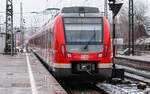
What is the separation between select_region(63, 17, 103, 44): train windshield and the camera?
12.3 metres

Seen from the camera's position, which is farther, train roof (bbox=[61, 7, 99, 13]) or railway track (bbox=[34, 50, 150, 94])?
train roof (bbox=[61, 7, 99, 13])

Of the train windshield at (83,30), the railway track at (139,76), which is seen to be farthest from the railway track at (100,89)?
the railway track at (139,76)

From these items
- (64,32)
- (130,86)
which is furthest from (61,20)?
(130,86)

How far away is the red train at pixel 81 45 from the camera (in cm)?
1201

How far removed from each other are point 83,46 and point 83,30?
0.69m

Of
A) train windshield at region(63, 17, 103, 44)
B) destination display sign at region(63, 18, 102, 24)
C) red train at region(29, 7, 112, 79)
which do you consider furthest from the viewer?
destination display sign at region(63, 18, 102, 24)

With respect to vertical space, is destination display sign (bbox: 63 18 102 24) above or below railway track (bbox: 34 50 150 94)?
above

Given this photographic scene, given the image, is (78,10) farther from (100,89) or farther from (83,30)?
(100,89)

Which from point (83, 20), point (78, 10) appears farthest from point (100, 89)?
point (78, 10)

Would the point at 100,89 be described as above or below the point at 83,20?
below

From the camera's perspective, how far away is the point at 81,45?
12211mm

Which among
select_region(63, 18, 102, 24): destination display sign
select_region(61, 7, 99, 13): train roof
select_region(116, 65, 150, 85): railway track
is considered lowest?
select_region(116, 65, 150, 85): railway track

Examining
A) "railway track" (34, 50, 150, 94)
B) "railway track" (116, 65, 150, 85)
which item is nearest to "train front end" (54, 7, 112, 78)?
"railway track" (34, 50, 150, 94)

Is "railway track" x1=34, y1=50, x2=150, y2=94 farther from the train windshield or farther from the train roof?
the train roof
